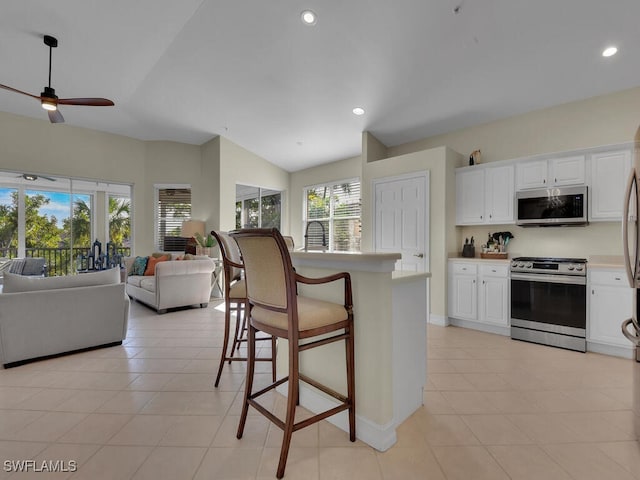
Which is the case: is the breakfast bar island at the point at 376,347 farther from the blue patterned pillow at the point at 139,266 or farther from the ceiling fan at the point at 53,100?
the blue patterned pillow at the point at 139,266

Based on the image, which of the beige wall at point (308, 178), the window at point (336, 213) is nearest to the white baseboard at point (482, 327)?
the window at point (336, 213)

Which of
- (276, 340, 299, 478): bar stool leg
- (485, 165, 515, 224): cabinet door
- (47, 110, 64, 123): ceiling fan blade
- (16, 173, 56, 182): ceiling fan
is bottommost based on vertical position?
(276, 340, 299, 478): bar stool leg

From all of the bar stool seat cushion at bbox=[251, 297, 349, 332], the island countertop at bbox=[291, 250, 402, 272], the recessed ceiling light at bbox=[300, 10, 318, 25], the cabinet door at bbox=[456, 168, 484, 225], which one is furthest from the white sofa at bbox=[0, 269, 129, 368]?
the cabinet door at bbox=[456, 168, 484, 225]

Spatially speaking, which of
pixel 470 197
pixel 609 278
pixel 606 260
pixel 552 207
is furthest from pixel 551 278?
pixel 470 197

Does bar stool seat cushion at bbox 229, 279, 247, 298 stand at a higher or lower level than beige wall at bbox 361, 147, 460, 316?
lower

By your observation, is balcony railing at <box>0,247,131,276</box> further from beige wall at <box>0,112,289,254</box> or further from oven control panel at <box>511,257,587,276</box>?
oven control panel at <box>511,257,587,276</box>

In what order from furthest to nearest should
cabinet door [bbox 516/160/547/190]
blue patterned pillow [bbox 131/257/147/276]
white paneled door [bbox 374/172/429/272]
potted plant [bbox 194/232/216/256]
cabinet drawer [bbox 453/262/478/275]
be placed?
potted plant [bbox 194/232/216/256] → blue patterned pillow [bbox 131/257/147/276] → white paneled door [bbox 374/172/429/272] → cabinet drawer [bbox 453/262/478/275] → cabinet door [bbox 516/160/547/190]

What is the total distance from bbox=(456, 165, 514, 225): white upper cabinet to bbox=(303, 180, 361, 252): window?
2137 mm

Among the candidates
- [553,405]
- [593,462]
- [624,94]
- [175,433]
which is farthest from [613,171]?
[175,433]

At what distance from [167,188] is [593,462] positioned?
7348mm

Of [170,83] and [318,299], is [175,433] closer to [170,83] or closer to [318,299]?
[318,299]

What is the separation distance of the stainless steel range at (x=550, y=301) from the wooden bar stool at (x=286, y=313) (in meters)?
2.80

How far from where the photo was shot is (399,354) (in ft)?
5.74

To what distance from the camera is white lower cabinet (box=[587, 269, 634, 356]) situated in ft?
A: 9.47
